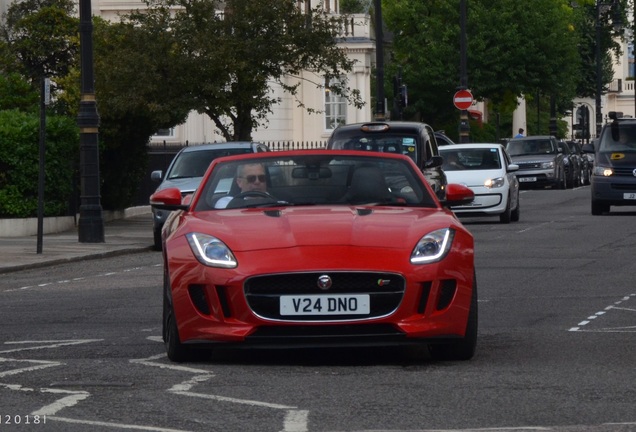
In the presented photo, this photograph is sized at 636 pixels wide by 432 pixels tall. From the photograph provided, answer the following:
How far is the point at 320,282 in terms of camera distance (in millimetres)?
10102

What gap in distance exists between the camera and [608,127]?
1321 inches

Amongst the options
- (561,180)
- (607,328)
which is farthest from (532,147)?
(607,328)

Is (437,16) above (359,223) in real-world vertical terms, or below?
above

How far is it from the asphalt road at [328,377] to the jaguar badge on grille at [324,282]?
502mm

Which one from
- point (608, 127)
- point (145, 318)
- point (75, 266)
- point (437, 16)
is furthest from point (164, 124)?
point (437, 16)

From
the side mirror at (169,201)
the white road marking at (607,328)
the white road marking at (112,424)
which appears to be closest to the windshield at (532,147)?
the white road marking at (607,328)

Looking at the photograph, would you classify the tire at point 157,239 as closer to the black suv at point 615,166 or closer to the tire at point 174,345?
the black suv at point 615,166

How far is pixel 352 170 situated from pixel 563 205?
29226mm

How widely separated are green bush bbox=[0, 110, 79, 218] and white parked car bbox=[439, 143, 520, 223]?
7.28 metres

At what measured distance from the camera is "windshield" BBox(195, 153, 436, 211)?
450 inches

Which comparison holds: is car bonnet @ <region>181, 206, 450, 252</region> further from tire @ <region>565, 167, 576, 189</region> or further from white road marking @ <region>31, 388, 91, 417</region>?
tire @ <region>565, 167, 576, 189</region>

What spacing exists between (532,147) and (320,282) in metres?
45.6

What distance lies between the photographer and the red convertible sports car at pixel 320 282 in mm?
10133

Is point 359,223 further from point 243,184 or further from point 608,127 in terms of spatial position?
point 608,127
